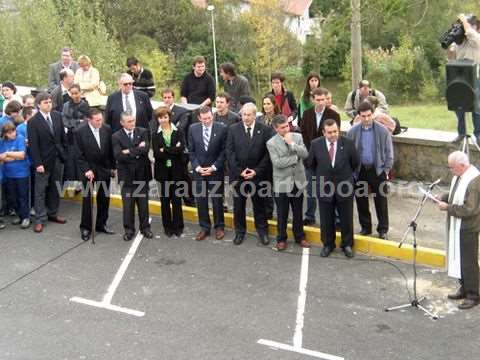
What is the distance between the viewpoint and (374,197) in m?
10.2

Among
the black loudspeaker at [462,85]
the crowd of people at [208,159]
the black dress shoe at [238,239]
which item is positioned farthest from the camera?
the black dress shoe at [238,239]

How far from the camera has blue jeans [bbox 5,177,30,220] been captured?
11.2 meters

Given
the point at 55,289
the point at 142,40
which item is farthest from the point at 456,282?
the point at 142,40

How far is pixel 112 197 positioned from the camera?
12.3 meters

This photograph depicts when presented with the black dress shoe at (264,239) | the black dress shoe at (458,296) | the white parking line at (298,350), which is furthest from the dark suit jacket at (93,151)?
the black dress shoe at (458,296)

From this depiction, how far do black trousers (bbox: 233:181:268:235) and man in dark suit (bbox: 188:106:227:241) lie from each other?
31 cm

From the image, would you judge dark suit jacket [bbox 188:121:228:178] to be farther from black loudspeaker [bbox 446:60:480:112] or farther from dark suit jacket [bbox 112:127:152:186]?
black loudspeaker [bbox 446:60:480:112]

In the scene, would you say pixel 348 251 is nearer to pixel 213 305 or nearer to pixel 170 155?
pixel 213 305

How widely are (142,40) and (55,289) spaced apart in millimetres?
52390

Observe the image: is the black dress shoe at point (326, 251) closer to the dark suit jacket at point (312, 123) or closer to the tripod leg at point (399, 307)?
the dark suit jacket at point (312, 123)

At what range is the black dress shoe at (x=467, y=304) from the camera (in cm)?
830

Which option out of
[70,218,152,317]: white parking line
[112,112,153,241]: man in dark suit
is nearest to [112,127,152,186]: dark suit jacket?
[112,112,153,241]: man in dark suit

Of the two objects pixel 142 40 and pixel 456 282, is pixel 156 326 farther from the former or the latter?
pixel 142 40

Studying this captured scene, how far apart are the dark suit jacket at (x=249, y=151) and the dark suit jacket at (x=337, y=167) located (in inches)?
30.0
